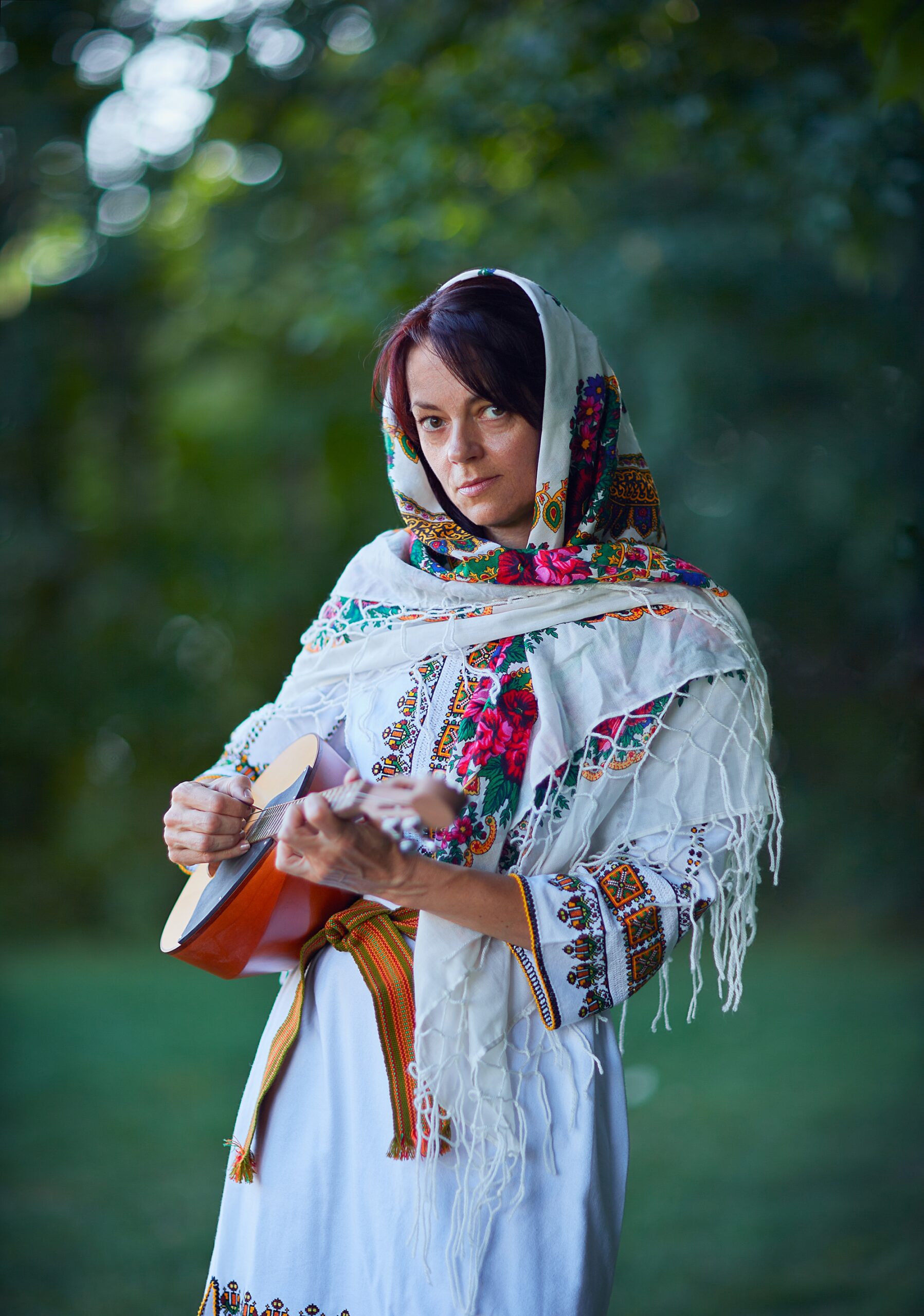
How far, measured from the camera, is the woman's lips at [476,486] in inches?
64.4

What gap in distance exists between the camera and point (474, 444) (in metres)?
1.62

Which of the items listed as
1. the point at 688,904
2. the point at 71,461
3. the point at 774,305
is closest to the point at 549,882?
the point at 688,904

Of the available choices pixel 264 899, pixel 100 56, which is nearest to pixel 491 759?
pixel 264 899

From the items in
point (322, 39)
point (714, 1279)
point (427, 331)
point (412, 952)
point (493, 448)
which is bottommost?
point (714, 1279)

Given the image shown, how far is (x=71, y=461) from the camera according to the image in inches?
308

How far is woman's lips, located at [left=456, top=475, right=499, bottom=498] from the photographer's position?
64.4 inches

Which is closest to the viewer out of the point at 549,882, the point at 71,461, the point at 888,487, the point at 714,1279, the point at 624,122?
the point at 549,882

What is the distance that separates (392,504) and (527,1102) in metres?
6.19

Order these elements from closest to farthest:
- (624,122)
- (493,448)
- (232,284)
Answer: (493,448) → (624,122) → (232,284)

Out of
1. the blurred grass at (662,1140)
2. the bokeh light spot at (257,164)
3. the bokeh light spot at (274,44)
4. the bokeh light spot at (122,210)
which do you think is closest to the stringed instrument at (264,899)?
the blurred grass at (662,1140)

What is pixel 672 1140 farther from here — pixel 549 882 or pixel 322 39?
pixel 322 39

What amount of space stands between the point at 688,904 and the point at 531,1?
384 cm

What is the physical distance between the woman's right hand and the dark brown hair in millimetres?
646

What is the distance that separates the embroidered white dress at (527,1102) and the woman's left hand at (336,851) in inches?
8.4
